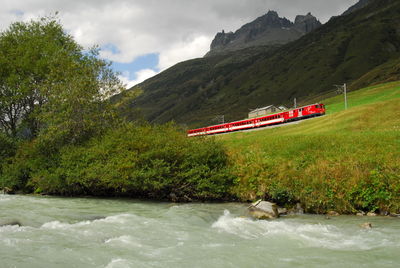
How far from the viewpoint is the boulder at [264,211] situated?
54.6 ft

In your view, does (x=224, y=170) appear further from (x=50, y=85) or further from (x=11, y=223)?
(x=50, y=85)

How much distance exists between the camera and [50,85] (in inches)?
1401

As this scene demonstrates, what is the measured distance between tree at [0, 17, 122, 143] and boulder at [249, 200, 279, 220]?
63.2 feet

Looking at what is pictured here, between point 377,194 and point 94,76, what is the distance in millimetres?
27921

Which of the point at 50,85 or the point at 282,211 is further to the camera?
the point at 50,85

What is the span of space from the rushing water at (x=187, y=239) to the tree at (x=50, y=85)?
1429cm

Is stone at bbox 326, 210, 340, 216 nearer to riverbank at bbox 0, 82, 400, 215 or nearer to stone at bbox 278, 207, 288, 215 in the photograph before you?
riverbank at bbox 0, 82, 400, 215

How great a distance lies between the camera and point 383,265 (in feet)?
32.1

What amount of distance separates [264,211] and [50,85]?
2795cm

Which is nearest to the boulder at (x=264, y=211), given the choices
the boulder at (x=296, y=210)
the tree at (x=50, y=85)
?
the boulder at (x=296, y=210)

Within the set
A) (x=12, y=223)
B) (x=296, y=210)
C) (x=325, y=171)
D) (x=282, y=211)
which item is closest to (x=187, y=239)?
(x=282, y=211)

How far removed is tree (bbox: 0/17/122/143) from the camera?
31812mm

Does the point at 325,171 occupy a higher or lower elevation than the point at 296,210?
higher

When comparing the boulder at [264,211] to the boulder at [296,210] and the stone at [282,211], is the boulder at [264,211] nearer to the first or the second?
the stone at [282,211]
